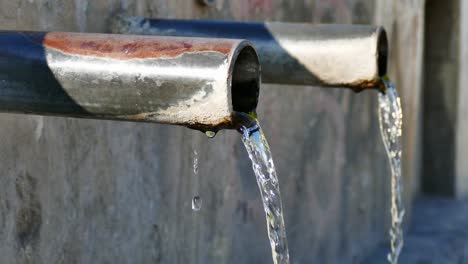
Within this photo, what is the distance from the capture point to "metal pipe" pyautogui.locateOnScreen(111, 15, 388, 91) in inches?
88.3

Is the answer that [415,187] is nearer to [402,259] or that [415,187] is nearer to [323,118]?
[402,259]

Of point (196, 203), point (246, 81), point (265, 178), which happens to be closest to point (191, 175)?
point (196, 203)

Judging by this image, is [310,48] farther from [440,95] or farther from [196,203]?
[440,95]

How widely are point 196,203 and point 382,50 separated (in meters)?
0.97

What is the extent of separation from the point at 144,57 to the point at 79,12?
2.49ft

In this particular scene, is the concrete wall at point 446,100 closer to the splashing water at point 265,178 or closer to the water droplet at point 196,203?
the water droplet at point 196,203

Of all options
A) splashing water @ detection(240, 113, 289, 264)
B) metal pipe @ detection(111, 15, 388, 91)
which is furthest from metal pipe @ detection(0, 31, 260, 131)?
metal pipe @ detection(111, 15, 388, 91)

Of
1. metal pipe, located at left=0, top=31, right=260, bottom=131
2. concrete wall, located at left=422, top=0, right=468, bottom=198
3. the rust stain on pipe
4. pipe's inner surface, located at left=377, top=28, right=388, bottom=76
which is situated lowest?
concrete wall, located at left=422, top=0, right=468, bottom=198

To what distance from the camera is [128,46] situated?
165 centimetres

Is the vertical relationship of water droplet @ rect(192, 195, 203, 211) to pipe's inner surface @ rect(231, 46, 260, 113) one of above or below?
below

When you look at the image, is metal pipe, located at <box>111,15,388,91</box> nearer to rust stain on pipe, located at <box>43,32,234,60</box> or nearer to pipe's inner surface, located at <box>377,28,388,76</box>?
pipe's inner surface, located at <box>377,28,388,76</box>

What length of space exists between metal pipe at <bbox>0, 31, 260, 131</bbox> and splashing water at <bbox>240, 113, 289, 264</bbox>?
4.5 inches

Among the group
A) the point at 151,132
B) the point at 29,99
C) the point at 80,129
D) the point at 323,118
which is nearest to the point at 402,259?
the point at 323,118

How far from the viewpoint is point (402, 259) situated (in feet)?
16.5
